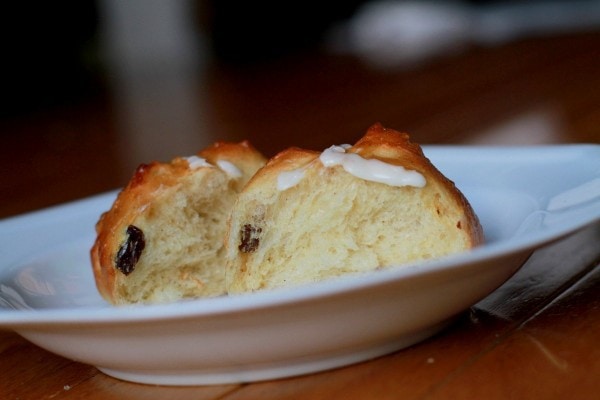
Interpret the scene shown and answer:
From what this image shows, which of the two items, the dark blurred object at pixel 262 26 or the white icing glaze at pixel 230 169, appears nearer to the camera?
the white icing glaze at pixel 230 169

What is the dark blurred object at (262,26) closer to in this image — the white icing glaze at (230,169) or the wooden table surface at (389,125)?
the wooden table surface at (389,125)

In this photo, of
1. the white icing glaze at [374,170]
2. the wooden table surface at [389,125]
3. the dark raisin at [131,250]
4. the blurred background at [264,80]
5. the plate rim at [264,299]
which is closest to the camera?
the plate rim at [264,299]

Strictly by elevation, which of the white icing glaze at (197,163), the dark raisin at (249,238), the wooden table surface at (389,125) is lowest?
the wooden table surface at (389,125)

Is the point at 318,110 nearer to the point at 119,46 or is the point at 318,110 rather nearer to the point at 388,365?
the point at 388,365

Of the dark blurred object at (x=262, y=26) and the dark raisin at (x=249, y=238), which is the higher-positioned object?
the dark blurred object at (x=262, y=26)

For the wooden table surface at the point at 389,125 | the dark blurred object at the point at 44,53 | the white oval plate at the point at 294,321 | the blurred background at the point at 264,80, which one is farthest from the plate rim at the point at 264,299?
the dark blurred object at the point at 44,53

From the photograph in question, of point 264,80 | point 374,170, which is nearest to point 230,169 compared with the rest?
point 374,170

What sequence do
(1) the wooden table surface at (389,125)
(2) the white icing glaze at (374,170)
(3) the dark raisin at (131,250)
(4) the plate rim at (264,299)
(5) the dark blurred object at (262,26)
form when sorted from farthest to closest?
(5) the dark blurred object at (262,26), (3) the dark raisin at (131,250), (2) the white icing glaze at (374,170), (1) the wooden table surface at (389,125), (4) the plate rim at (264,299)
